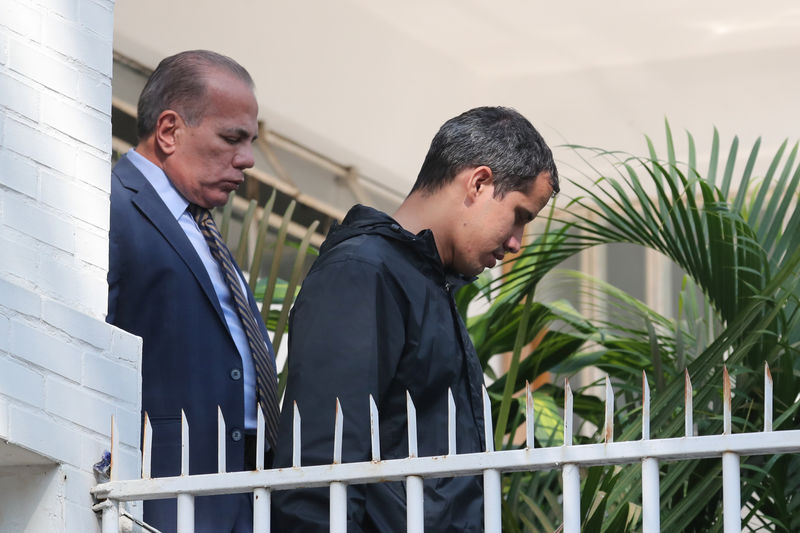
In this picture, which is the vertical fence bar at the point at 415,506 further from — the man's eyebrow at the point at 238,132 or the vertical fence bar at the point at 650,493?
the man's eyebrow at the point at 238,132

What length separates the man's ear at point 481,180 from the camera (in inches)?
99.8

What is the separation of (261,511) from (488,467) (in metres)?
0.34

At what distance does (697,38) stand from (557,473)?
16.2ft

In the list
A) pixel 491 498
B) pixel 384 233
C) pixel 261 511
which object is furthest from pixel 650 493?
pixel 384 233

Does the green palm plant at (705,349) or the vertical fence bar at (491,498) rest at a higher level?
the green palm plant at (705,349)

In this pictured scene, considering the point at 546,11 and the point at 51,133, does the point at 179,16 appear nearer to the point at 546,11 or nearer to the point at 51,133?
the point at 546,11

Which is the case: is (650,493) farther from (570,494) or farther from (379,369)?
(379,369)

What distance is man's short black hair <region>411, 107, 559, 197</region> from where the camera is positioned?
2.55 metres

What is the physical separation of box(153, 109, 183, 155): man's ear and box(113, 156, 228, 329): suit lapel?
13 centimetres

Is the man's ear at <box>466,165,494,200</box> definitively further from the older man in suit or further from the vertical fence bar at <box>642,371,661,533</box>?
the vertical fence bar at <box>642,371,661,533</box>

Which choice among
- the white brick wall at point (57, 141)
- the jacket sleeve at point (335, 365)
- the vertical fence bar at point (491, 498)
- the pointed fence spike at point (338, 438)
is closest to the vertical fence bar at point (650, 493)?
the vertical fence bar at point (491, 498)

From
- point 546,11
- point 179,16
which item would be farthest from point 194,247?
point 546,11

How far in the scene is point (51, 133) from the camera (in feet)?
7.82

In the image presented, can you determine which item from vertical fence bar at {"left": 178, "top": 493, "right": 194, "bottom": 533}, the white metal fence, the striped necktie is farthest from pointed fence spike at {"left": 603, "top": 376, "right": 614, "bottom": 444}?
the striped necktie
